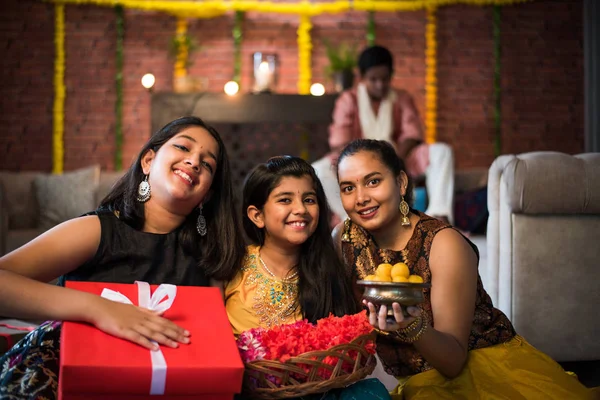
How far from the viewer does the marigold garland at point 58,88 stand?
7.09m

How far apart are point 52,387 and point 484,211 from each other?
12.6 ft

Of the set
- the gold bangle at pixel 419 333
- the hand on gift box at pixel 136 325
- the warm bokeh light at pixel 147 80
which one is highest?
the warm bokeh light at pixel 147 80

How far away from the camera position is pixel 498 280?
3025mm

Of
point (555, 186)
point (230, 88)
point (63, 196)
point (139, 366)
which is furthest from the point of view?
point (230, 88)

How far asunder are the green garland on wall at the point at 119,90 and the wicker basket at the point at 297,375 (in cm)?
596

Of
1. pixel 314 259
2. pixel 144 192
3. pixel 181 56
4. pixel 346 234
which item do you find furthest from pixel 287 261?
pixel 181 56

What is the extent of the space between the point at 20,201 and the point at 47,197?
0.23m

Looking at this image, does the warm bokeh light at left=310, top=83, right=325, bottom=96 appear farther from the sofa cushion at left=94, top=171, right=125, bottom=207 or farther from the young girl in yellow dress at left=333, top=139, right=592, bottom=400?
the young girl in yellow dress at left=333, top=139, right=592, bottom=400

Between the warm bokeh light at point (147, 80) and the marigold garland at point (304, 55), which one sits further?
the marigold garland at point (304, 55)

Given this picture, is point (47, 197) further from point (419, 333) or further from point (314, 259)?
point (419, 333)

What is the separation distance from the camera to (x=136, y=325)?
1588 millimetres

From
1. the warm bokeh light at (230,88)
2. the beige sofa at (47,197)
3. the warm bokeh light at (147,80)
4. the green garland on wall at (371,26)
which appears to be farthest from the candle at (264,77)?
the beige sofa at (47,197)

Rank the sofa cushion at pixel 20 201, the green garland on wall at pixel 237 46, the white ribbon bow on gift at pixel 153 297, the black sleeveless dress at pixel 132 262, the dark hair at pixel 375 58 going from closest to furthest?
the white ribbon bow on gift at pixel 153 297 < the black sleeveless dress at pixel 132 262 < the dark hair at pixel 375 58 < the sofa cushion at pixel 20 201 < the green garland on wall at pixel 237 46

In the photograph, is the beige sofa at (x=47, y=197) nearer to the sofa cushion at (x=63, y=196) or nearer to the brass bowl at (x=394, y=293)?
the sofa cushion at (x=63, y=196)
